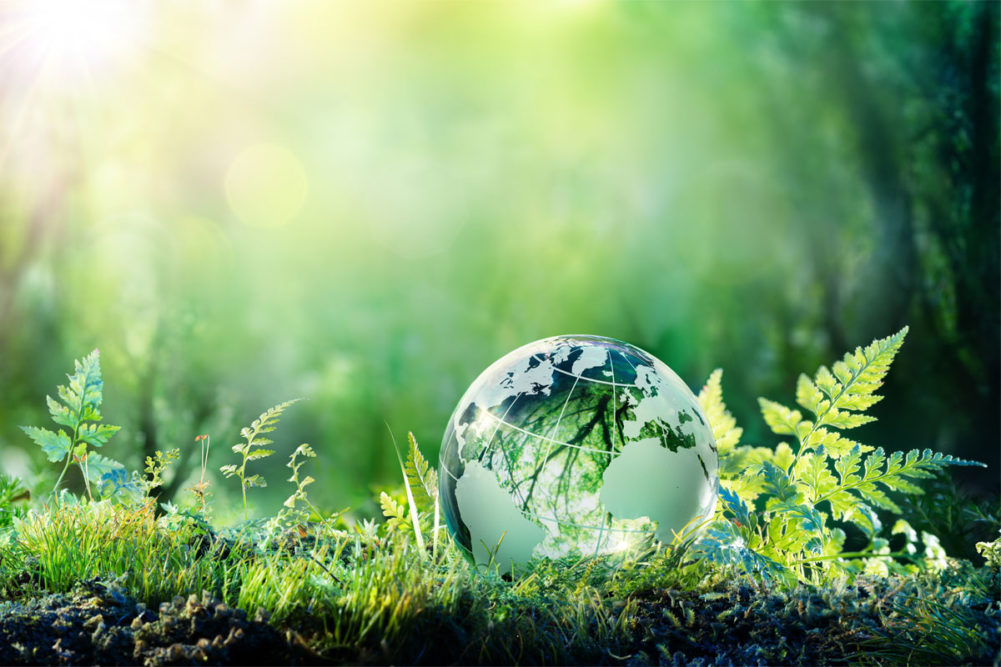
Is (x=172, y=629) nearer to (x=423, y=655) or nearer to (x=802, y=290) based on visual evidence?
(x=423, y=655)

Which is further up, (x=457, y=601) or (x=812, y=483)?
(x=457, y=601)

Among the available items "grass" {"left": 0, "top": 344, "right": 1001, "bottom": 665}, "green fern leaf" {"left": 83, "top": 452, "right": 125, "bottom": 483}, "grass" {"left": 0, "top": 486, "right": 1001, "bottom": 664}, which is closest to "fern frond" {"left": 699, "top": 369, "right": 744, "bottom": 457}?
"grass" {"left": 0, "top": 344, "right": 1001, "bottom": 665}

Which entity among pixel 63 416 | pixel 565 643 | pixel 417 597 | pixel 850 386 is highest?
pixel 63 416

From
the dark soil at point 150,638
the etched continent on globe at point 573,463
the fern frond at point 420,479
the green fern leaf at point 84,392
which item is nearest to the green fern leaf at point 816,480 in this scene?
the etched continent on globe at point 573,463

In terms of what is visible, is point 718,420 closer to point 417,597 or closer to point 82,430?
point 417,597

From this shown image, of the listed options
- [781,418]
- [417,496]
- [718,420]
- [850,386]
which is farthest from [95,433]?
[850,386]

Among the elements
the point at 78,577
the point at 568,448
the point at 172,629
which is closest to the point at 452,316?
the point at 568,448
